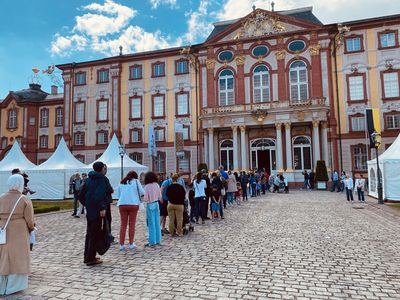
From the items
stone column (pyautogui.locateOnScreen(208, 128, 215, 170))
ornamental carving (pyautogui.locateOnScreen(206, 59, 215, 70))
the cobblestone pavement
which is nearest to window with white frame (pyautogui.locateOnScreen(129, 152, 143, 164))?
stone column (pyautogui.locateOnScreen(208, 128, 215, 170))

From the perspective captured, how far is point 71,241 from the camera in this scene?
8.88 m

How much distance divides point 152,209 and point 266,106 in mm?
25051

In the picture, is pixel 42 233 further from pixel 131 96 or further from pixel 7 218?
pixel 131 96

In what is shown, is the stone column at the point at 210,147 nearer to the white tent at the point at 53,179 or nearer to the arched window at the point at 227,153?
the arched window at the point at 227,153

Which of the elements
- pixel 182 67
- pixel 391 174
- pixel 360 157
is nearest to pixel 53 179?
pixel 182 67

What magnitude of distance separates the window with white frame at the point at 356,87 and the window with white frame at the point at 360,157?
485 centimetres

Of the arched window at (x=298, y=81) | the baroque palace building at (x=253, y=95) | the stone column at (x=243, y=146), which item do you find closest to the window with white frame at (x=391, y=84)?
the baroque palace building at (x=253, y=95)

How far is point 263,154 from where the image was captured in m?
33.8

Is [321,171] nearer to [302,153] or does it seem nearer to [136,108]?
[302,153]

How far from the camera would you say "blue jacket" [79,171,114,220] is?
6648 mm

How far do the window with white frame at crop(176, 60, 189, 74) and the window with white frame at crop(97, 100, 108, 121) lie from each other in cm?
991

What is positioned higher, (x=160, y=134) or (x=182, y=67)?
(x=182, y=67)

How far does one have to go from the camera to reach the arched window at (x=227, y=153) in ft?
114

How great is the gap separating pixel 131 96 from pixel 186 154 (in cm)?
991
